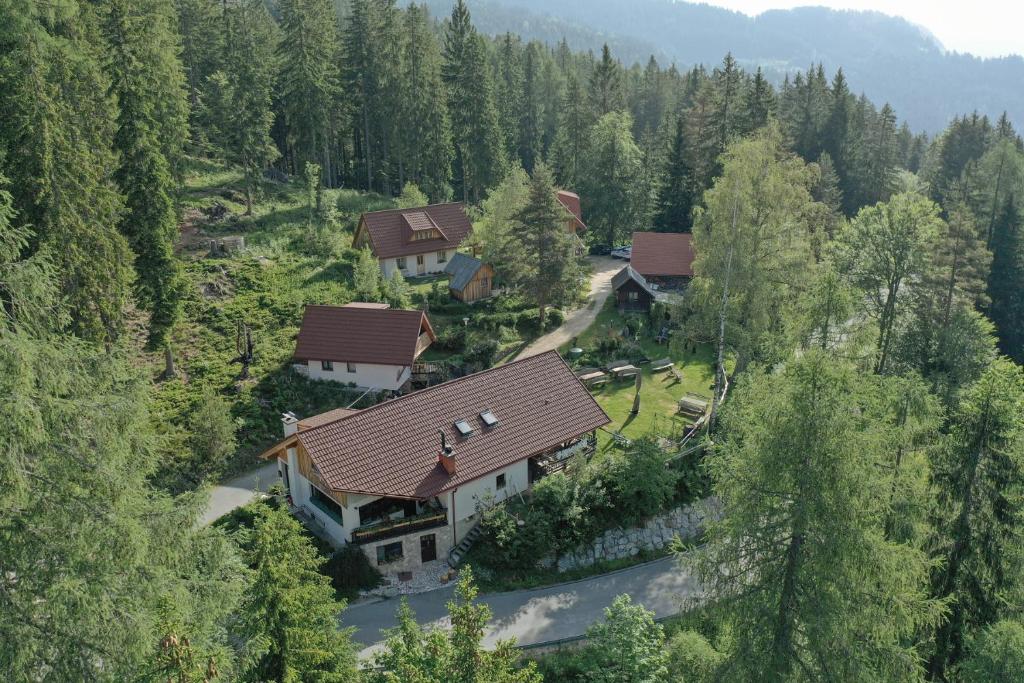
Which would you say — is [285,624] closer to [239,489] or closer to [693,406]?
[239,489]

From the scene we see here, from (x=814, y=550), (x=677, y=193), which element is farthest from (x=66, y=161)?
(x=677, y=193)

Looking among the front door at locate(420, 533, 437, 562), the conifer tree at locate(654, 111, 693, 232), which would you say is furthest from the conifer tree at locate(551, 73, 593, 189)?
the front door at locate(420, 533, 437, 562)

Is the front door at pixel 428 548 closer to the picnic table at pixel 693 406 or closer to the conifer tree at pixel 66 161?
the conifer tree at pixel 66 161

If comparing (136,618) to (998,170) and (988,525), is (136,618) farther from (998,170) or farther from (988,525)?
(998,170)

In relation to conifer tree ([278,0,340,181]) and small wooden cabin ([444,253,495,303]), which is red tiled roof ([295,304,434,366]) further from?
conifer tree ([278,0,340,181])

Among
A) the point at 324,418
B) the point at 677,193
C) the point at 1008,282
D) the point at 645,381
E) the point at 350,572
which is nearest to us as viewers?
the point at 350,572

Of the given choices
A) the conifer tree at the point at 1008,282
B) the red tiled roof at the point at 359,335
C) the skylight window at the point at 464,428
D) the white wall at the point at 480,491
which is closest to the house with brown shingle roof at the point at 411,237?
the red tiled roof at the point at 359,335
